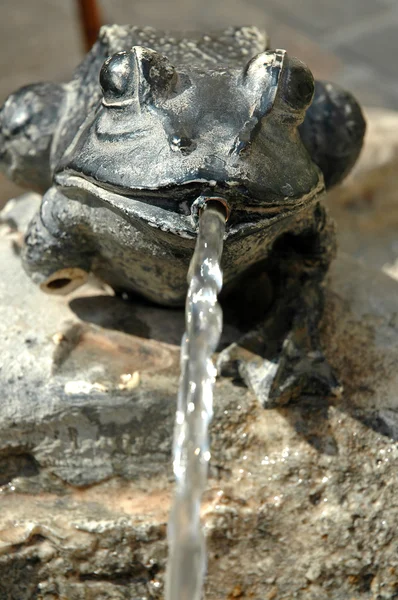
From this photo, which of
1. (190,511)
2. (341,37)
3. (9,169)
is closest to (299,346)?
(190,511)

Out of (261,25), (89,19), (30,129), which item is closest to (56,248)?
(30,129)

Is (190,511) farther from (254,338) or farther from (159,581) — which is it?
(254,338)

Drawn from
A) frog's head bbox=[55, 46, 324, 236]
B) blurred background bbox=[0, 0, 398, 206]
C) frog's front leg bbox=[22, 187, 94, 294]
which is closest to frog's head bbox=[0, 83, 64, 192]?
frog's front leg bbox=[22, 187, 94, 294]

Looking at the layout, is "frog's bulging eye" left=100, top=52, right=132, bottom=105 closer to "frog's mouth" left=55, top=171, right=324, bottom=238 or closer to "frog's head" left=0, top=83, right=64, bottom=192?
"frog's mouth" left=55, top=171, right=324, bottom=238

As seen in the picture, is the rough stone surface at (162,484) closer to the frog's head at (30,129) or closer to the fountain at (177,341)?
the fountain at (177,341)

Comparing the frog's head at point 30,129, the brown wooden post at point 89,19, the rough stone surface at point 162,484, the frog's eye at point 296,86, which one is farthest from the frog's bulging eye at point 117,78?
the brown wooden post at point 89,19

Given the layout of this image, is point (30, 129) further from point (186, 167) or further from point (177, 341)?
point (186, 167)
